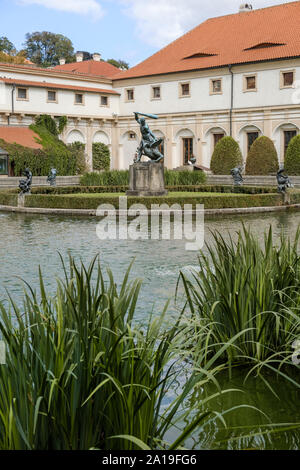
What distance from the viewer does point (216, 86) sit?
154ft

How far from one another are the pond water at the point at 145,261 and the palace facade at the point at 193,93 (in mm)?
24650

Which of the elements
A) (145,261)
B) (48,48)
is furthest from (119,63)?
(145,261)

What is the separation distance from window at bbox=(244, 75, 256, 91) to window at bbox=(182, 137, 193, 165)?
21.5ft

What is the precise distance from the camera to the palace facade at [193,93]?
4378 cm

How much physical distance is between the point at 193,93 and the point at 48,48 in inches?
1611

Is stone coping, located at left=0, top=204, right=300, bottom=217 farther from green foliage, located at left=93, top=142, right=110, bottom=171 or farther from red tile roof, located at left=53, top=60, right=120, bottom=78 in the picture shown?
red tile roof, located at left=53, top=60, right=120, bottom=78

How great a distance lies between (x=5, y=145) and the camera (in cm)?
4144

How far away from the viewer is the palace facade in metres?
43.8

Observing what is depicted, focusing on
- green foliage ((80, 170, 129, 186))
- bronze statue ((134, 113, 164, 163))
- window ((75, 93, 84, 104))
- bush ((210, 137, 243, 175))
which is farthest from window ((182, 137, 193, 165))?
bronze statue ((134, 113, 164, 163))

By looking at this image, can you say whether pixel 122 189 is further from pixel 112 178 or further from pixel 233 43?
pixel 233 43

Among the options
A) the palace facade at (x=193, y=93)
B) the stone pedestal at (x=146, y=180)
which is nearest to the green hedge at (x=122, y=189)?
the stone pedestal at (x=146, y=180)

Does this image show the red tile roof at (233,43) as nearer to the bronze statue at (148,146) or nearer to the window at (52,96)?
the window at (52,96)

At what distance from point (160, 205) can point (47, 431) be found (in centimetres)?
1840

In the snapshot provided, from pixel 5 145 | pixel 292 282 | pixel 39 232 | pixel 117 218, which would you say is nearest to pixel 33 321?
pixel 292 282
